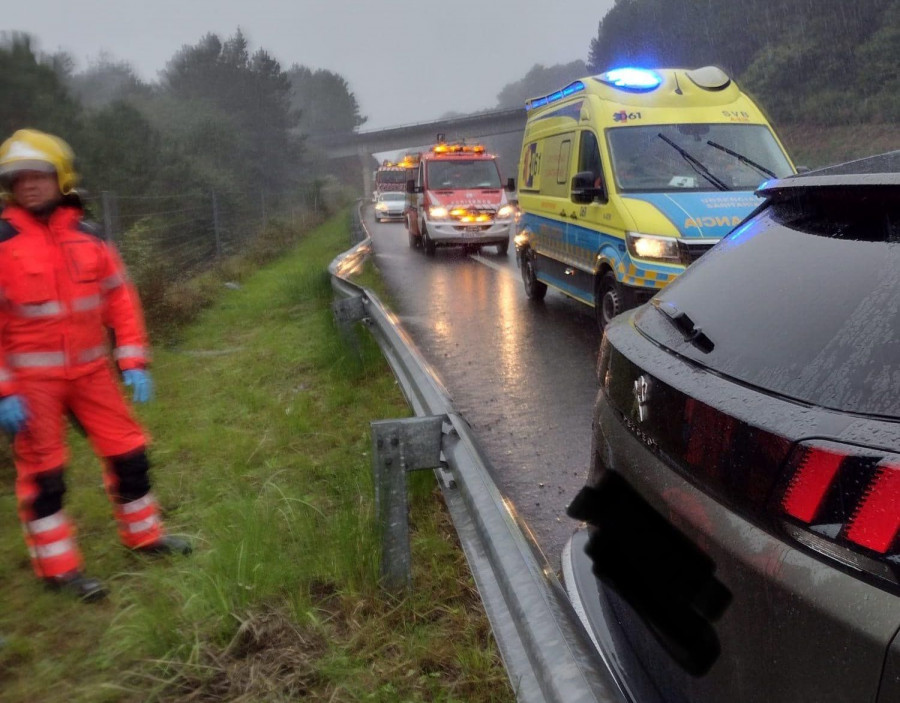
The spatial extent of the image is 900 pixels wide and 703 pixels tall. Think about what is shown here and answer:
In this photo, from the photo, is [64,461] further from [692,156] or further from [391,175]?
[391,175]

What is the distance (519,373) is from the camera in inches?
293

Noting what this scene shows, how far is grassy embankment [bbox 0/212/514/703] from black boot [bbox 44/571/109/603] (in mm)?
44

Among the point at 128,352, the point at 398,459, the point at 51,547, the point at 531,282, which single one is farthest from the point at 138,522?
the point at 531,282

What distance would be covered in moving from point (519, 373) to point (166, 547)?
399cm

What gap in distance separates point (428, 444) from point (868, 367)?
5.83 ft

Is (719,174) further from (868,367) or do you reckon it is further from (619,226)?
(868,367)

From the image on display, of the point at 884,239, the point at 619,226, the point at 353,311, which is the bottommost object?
the point at 353,311

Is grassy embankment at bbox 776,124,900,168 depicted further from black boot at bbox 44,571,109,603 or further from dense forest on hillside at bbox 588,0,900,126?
black boot at bbox 44,571,109,603

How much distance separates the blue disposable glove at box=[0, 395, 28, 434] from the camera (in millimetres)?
3410

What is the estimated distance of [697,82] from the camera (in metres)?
8.38

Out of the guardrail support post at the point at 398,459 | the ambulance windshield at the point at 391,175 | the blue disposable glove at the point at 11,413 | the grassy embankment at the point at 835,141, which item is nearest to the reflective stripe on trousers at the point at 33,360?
the blue disposable glove at the point at 11,413

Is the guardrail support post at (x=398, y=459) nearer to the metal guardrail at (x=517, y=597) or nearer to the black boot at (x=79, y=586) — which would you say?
the metal guardrail at (x=517, y=597)

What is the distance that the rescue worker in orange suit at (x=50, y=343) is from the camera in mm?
3514

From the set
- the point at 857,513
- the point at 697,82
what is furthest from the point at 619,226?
the point at 857,513
